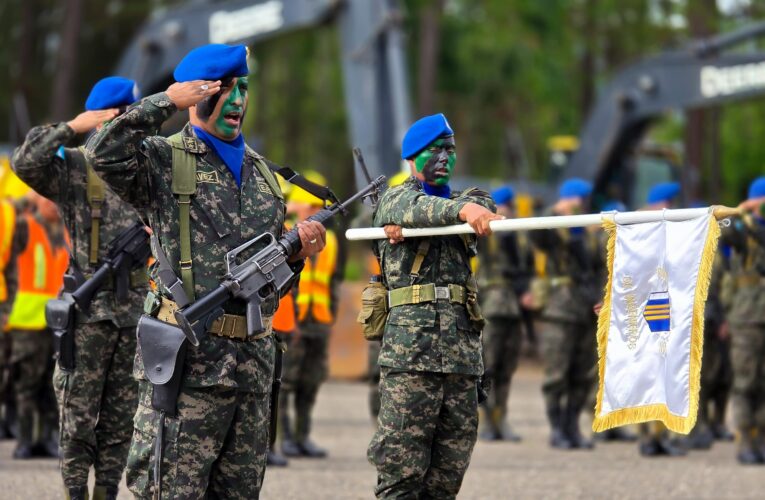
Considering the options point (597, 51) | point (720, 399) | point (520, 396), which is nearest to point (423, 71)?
point (597, 51)

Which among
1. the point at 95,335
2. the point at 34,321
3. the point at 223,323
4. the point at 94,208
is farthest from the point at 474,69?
the point at 223,323

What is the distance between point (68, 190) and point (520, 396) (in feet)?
37.5

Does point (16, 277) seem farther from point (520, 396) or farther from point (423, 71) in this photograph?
point (423, 71)

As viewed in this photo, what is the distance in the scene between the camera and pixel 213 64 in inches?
237

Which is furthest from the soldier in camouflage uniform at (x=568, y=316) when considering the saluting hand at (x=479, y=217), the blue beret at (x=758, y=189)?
the saluting hand at (x=479, y=217)

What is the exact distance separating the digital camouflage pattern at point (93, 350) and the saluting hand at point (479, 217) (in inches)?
87.8

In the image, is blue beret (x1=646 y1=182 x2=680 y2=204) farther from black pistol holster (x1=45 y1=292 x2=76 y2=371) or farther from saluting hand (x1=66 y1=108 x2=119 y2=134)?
saluting hand (x1=66 y1=108 x2=119 y2=134)

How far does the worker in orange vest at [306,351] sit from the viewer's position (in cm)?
1188

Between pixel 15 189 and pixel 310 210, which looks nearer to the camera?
pixel 310 210

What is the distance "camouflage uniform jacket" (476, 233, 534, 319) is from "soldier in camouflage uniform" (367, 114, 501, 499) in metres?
6.46

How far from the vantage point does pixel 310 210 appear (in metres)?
11.7

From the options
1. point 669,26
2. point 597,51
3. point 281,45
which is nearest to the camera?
point 669,26

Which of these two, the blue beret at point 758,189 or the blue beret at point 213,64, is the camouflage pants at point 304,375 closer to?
the blue beret at point 758,189

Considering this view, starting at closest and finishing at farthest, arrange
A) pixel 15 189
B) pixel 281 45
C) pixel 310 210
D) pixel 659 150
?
pixel 310 210
pixel 15 189
pixel 659 150
pixel 281 45
